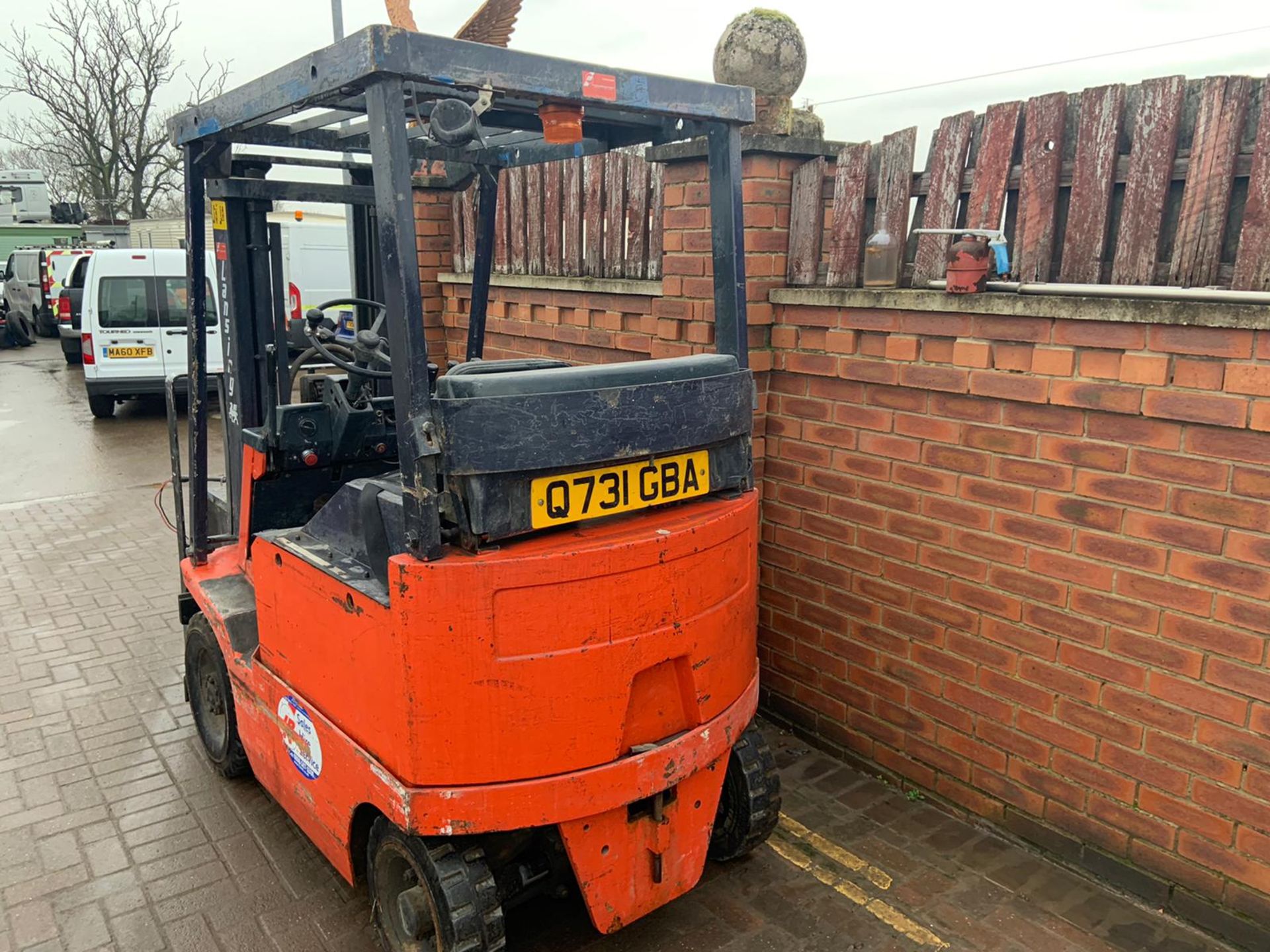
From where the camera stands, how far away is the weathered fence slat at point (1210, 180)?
316 centimetres

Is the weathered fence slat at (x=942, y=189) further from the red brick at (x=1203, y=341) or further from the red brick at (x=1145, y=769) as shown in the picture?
the red brick at (x=1145, y=769)

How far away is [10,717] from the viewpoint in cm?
505

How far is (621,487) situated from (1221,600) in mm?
2037

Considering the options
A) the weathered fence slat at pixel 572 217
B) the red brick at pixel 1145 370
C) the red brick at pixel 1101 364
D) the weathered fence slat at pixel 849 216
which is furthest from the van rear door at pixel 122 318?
the red brick at pixel 1145 370

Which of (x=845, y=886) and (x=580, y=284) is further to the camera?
(x=580, y=284)

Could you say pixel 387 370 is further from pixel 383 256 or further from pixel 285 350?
pixel 383 256

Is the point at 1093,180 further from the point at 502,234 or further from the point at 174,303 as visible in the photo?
the point at 174,303

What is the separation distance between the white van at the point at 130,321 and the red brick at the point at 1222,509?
39.6 feet

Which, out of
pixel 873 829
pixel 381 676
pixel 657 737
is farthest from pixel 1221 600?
pixel 381 676

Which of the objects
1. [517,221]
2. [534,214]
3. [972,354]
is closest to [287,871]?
[972,354]

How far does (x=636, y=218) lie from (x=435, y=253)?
258 centimetres

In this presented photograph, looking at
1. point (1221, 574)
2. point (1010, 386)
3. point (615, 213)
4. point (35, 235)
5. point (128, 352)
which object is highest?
point (35, 235)

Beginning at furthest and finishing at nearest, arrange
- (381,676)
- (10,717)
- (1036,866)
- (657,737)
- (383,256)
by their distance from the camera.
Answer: (10,717) < (1036,866) < (657,737) < (381,676) < (383,256)

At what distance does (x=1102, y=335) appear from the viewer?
11.1ft
